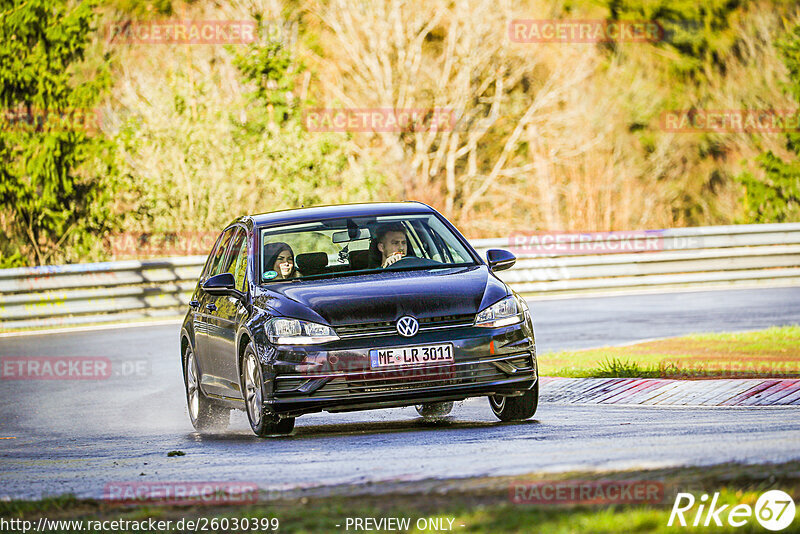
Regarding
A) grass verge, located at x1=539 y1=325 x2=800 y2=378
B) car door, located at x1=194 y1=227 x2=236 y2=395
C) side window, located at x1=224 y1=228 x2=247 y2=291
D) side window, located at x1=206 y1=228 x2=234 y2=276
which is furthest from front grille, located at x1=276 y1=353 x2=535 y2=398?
grass verge, located at x1=539 y1=325 x2=800 y2=378

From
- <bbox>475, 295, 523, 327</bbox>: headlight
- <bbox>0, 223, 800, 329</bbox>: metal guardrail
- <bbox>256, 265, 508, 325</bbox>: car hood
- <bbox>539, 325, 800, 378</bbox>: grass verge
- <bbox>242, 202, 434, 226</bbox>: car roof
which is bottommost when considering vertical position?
<bbox>0, 223, 800, 329</bbox>: metal guardrail

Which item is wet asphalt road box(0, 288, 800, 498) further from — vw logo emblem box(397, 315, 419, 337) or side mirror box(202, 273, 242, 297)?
side mirror box(202, 273, 242, 297)

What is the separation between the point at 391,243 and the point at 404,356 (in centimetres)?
175

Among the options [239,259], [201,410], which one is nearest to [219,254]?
[239,259]

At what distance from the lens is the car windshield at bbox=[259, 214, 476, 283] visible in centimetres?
1020

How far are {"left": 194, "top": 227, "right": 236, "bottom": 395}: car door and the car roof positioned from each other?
71 centimetres

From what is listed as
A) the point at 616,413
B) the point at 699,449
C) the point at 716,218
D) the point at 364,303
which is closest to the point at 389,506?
the point at 699,449

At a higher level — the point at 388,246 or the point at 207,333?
the point at 388,246

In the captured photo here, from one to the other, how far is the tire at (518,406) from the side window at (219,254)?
2958mm

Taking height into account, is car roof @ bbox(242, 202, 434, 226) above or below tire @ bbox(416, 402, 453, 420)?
above

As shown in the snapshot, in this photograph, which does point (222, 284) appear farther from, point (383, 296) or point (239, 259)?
point (383, 296)

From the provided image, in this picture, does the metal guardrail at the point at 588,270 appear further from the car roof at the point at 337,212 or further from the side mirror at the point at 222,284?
the side mirror at the point at 222,284

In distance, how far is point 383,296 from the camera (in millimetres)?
9211

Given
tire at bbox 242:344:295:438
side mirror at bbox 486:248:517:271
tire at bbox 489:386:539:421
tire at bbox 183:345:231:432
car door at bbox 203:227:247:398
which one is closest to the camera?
tire at bbox 242:344:295:438
